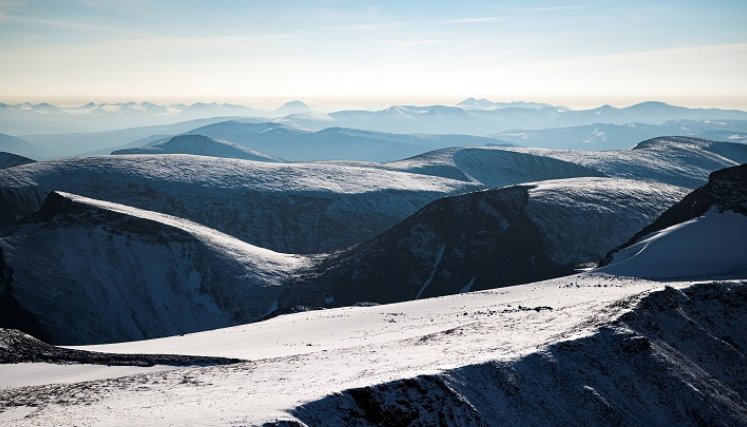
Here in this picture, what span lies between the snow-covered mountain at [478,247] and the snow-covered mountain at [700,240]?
50.8ft

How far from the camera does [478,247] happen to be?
94500 mm

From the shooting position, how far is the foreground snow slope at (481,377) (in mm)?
25969

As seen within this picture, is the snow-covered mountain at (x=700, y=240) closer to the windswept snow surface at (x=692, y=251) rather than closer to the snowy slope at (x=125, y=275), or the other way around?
the windswept snow surface at (x=692, y=251)

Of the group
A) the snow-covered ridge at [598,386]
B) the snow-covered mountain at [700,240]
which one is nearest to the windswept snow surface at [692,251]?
the snow-covered mountain at [700,240]

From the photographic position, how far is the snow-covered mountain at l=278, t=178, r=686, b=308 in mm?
89812

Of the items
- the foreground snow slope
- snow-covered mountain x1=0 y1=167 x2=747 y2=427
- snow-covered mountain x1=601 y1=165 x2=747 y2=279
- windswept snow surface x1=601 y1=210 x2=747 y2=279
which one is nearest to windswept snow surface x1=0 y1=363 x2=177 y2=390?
snow-covered mountain x1=0 y1=167 x2=747 y2=427

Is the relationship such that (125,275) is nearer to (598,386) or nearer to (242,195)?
(242,195)

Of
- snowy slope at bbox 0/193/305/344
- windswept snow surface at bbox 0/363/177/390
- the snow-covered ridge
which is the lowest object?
snowy slope at bbox 0/193/305/344

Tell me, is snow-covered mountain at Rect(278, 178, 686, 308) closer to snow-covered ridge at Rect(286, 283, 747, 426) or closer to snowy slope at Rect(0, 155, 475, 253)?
snowy slope at Rect(0, 155, 475, 253)

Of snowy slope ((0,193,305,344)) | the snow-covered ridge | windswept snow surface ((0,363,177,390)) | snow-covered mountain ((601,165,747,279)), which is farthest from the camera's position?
snowy slope ((0,193,305,344))

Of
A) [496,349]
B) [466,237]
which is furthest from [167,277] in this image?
[496,349]

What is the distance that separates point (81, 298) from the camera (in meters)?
81.6

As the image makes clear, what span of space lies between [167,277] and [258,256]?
1651cm

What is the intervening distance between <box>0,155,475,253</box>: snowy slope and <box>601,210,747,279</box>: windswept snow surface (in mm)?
79438
